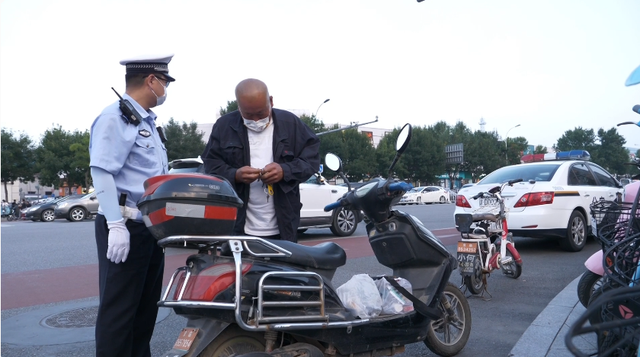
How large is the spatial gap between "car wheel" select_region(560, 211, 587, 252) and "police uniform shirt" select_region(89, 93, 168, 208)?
7.40 m

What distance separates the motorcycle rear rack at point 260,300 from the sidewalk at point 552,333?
1.48 m

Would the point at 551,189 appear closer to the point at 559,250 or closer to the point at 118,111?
the point at 559,250

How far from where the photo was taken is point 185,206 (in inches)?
92.6

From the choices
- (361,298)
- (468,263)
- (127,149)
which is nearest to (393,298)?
(361,298)

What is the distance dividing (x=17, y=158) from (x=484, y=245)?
49.6 meters

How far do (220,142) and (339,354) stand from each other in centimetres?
149

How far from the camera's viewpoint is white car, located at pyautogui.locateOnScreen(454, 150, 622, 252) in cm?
823

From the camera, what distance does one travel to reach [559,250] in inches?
355

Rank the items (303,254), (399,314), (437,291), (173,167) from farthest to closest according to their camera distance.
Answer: (173,167) → (437,291) → (399,314) → (303,254)

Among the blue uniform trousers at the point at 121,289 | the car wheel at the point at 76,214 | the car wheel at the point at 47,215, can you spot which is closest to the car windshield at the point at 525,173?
the blue uniform trousers at the point at 121,289

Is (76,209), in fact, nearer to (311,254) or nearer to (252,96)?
(252,96)

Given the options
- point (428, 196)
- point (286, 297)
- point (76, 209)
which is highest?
point (286, 297)

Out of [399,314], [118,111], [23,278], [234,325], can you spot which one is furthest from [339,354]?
[23,278]

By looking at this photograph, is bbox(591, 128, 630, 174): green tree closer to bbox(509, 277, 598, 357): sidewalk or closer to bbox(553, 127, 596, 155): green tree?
bbox(553, 127, 596, 155): green tree
